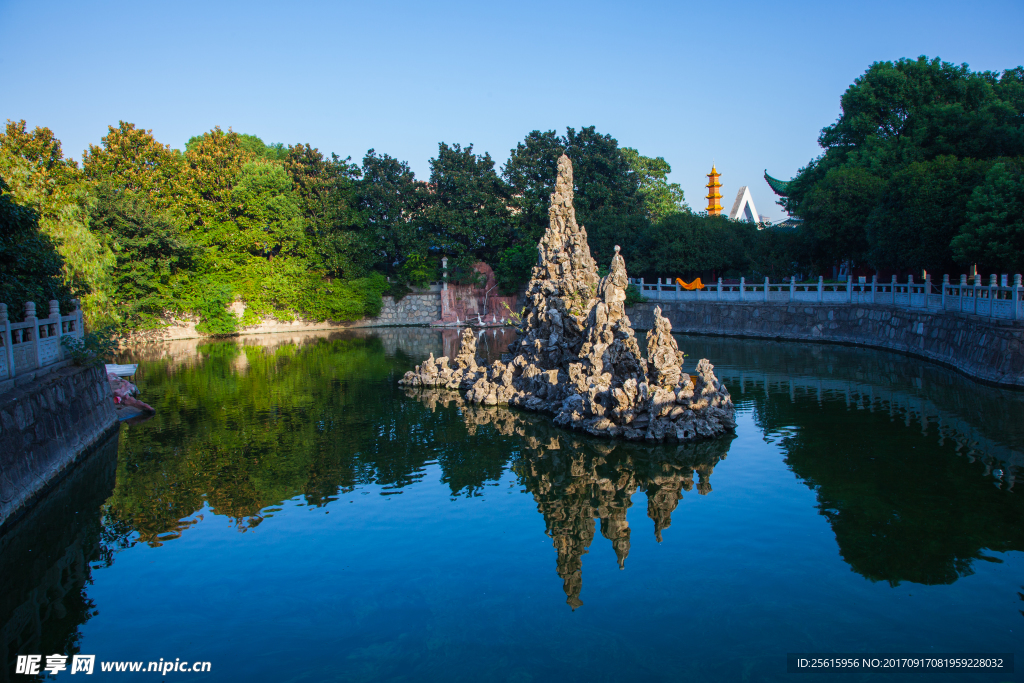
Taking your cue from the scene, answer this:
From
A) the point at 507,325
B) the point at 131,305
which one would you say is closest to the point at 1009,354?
the point at 507,325

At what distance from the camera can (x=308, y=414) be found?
16859 mm

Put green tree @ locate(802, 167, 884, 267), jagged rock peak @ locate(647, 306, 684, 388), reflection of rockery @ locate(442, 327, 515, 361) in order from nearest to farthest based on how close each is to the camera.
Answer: jagged rock peak @ locate(647, 306, 684, 388), reflection of rockery @ locate(442, 327, 515, 361), green tree @ locate(802, 167, 884, 267)

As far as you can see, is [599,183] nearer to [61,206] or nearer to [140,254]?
[140,254]

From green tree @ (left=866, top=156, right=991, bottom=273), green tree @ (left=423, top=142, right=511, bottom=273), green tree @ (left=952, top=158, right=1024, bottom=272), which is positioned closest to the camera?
green tree @ (left=952, top=158, right=1024, bottom=272)

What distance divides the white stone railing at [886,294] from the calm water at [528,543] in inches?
99.2

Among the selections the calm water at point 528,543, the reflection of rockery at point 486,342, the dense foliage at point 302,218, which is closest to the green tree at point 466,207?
the dense foliage at point 302,218

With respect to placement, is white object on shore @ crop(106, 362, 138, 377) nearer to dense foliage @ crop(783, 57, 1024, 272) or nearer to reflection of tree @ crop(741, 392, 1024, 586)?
reflection of tree @ crop(741, 392, 1024, 586)

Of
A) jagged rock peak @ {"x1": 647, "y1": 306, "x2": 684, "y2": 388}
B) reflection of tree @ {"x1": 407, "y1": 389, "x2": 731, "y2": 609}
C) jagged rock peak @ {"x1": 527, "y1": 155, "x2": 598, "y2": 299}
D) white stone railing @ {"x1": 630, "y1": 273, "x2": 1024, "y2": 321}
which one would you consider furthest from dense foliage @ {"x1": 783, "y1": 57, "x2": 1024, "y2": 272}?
reflection of tree @ {"x1": 407, "y1": 389, "x2": 731, "y2": 609}

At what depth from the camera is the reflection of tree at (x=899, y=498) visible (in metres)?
8.22

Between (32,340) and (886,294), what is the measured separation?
2647 centimetres

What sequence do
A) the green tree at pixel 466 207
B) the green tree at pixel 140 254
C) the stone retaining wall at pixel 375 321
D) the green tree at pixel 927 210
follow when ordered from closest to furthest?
the green tree at pixel 927 210 < the green tree at pixel 140 254 < the stone retaining wall at pixel 375 321 < the green tree at pixel 466 207

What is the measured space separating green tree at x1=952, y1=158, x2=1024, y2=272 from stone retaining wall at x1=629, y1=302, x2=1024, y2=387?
2.46 metres

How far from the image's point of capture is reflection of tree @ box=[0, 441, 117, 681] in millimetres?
7074

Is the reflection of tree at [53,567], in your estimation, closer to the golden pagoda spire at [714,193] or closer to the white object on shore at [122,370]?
the white object on shore at [122,370]
